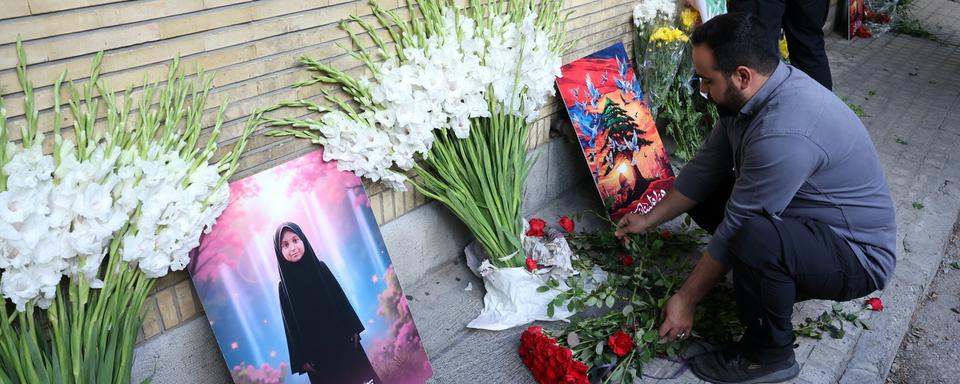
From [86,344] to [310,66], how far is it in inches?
39.8

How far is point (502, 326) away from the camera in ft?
8.95

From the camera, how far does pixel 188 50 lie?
2.01 m

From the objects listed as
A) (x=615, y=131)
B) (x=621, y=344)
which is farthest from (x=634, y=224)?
(x=615, y=131)

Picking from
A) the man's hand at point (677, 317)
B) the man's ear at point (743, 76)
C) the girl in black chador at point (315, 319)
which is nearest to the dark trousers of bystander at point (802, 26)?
the man's ear at point (743, 76)

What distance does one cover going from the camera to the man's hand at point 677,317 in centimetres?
252

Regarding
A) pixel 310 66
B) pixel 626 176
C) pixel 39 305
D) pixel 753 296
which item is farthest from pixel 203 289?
pixel 626 176

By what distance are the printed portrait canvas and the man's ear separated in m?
1.29

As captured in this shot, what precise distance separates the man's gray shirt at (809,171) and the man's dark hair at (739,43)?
78 millimetres

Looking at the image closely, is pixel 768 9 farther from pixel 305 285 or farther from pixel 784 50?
pixel 305 285

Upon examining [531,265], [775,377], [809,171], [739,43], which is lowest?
[775,377]

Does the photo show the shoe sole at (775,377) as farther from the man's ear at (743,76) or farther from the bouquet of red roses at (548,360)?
the man's ear at (743,76)

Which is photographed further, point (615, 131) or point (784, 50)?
point (784, 50)

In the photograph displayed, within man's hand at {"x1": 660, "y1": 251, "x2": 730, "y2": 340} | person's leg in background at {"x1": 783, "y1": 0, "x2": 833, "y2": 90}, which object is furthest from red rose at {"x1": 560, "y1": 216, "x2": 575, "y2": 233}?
person's leg in background at {"x1": 783, "y1": 0, "x2": 833, "y2": 90}

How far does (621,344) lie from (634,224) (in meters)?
0.63
